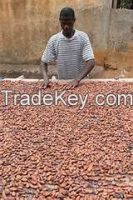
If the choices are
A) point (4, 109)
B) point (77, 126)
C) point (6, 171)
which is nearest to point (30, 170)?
point (6, 171)

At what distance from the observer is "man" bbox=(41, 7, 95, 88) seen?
18.6 feet

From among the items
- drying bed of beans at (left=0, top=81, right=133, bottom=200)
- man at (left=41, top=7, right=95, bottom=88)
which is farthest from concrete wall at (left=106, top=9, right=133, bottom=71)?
drying bed of beans at (left=0, top=81, right=133, bottom=200)

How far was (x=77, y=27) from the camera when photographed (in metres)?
9.38

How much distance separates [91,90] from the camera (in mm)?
5504

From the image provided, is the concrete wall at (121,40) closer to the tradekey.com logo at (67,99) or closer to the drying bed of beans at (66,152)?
the tradekey.com logo at (67,99)

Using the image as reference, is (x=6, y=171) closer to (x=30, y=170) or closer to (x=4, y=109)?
(x=30, y=170)

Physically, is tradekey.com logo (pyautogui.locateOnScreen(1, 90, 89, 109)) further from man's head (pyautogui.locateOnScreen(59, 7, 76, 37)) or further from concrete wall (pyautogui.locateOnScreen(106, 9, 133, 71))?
concrete wall (pyautogui.locateOnScreen(106, 9, 133, 71))

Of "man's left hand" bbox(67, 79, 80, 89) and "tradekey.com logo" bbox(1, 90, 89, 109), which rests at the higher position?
"man's left hand" bbox(67, 79, 80, 89)

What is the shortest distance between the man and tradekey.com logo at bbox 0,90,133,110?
0.44 meters

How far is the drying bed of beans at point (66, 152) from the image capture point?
3.22 m

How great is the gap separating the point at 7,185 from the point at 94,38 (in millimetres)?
6508

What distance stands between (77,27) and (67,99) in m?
4.52

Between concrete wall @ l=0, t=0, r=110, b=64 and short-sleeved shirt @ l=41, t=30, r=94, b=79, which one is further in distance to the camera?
concrete wall @ l=0, t=0, r=110, b=64

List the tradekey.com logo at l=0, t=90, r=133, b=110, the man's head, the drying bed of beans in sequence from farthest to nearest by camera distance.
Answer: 1. the man's head
2. the tradekey.com logo at l=0, t=90, r=133, b=110
3. the drying bed of beans
